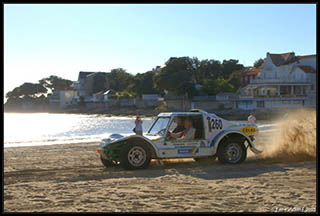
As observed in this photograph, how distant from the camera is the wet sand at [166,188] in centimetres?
713

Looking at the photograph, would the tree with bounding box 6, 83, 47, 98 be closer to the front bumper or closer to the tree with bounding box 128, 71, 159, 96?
the tree with bounding box 128, 71, 159, 96

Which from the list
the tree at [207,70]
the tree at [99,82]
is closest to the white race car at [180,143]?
the tree at [207,70]

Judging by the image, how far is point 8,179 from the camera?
1020 cm

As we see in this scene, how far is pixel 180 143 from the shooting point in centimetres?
1169

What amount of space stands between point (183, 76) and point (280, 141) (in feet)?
239

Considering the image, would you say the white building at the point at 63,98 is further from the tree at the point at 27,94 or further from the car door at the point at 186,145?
the car door at the point at 186,145

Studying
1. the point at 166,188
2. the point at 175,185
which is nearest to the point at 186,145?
the point at 175,185

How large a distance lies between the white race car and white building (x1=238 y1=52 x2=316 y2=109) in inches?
2525

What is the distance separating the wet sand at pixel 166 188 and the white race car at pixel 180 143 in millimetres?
354

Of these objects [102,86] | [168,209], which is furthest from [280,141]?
[102,86]

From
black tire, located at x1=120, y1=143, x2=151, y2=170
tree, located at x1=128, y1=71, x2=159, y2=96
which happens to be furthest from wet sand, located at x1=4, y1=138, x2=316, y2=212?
tree, located at x1=128, y1=71, x2=159, y2=96

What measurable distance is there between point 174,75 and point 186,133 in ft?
248

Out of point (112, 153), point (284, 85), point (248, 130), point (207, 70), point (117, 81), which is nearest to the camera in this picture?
point (112, 153)

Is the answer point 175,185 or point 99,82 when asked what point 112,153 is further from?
point 99,82
